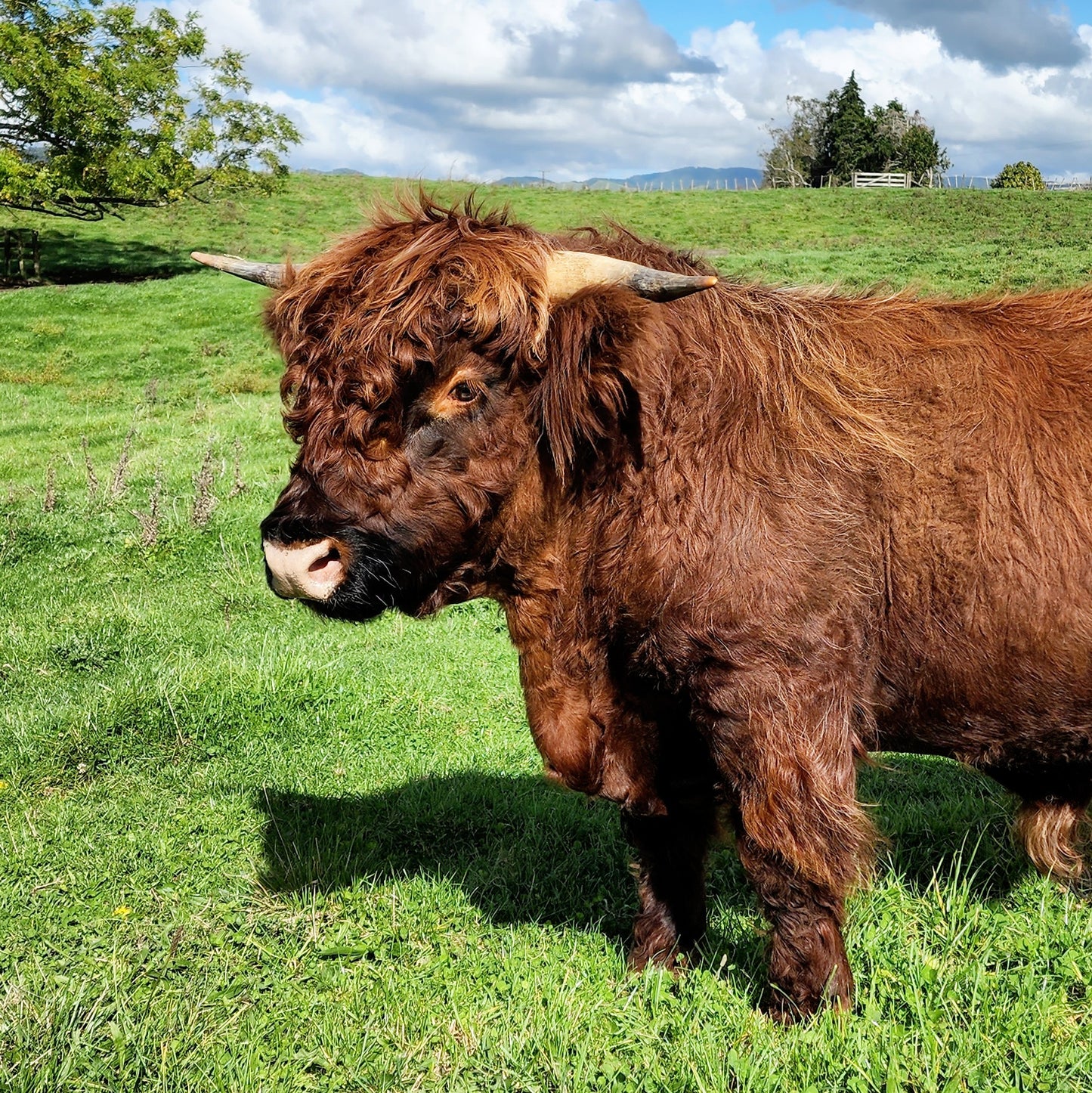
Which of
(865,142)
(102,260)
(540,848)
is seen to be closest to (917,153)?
(865,142)

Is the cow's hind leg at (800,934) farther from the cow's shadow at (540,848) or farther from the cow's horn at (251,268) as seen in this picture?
the cow's horn at (251,268)

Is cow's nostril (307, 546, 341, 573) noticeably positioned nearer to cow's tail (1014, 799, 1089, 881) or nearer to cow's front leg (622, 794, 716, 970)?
cow's front leg (622, 794, 716, 970)

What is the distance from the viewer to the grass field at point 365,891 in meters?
2.84

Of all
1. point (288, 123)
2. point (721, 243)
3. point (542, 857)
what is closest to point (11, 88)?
Answer: point (288, 123)

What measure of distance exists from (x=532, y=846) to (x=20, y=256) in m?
29.8

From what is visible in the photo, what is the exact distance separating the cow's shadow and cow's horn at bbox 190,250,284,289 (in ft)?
6.93

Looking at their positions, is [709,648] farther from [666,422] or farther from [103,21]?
[103,21]

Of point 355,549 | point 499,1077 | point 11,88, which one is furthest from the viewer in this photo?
point 11,88

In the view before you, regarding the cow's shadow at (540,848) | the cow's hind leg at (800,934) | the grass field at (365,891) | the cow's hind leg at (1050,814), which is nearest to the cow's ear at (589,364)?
the grass field at (365,891)

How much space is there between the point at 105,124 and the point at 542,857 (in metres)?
27.5

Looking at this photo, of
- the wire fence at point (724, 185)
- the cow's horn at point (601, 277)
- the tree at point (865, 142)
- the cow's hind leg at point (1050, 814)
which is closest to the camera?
the cow's horn at point (601, 277)

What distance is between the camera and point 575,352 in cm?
257

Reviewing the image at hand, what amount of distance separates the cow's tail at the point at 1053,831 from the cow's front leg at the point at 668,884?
1.05 metres

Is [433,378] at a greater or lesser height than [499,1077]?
greater
